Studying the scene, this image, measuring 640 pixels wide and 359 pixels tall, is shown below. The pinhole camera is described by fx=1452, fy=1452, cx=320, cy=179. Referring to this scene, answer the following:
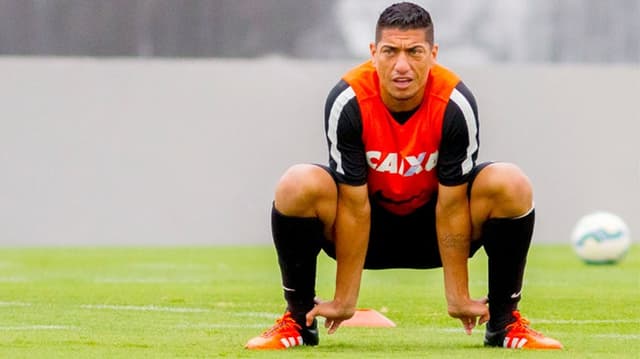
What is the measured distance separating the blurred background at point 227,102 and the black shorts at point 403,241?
784 cm

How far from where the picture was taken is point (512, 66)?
12992 millimetres

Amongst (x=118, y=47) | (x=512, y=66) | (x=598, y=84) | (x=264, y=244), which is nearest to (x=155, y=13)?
(x=118, y=47)

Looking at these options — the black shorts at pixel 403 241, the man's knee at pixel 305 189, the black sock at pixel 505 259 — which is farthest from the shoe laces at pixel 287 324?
the black sock at pixel 505 259

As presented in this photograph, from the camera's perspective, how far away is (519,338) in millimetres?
4156

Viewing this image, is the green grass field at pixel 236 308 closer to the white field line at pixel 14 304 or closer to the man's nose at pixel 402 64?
the white field line at pixel 14 304

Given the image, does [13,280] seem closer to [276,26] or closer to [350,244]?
[350,244]

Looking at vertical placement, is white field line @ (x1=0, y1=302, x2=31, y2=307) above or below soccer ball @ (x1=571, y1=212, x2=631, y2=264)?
above

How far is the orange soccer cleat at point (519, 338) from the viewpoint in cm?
409

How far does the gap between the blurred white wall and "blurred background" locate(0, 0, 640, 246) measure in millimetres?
13

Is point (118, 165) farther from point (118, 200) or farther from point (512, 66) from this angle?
point (512, 66)

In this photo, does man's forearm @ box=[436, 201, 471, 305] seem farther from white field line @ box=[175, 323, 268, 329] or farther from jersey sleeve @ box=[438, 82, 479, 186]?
white field line @ box=[175, 323, 268, 329]

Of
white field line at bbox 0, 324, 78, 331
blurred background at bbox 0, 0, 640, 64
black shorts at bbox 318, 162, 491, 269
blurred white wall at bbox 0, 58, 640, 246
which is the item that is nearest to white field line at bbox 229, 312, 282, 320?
white field line at bbox 0, 324, 78, 331

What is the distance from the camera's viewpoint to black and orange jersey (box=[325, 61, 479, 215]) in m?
3.99

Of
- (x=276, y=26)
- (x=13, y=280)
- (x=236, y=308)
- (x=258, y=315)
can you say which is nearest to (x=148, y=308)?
(x=236, y=308)
